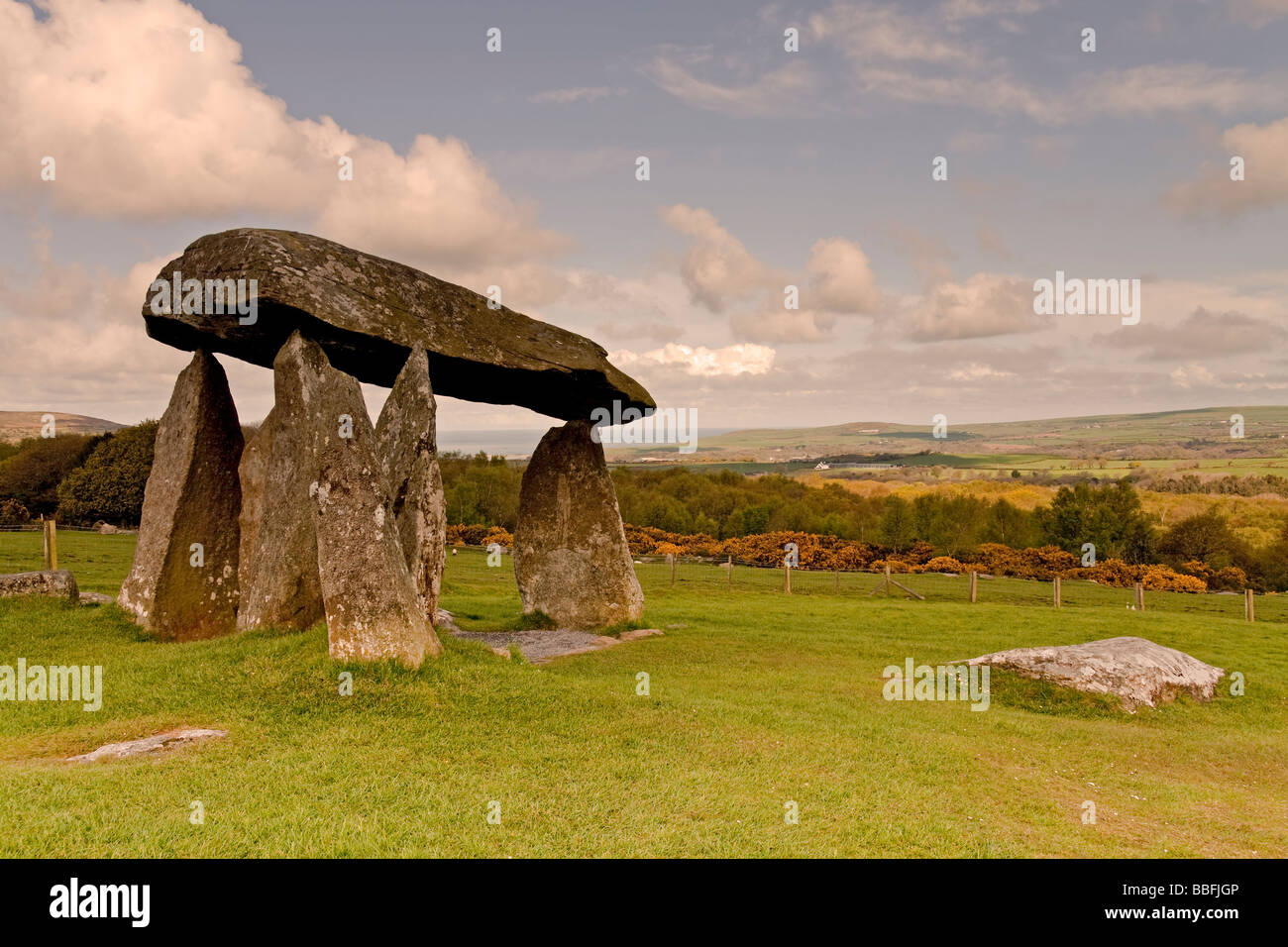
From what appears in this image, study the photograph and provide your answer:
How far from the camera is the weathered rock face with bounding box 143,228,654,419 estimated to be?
1330 centimetres

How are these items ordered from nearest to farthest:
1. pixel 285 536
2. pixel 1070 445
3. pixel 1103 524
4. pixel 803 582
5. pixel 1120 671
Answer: pixel 285 536 → pixel 1120 671 → pixel 803 582 → pixel 1103 524 → pixel 1070 445

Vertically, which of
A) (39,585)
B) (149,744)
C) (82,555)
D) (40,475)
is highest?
(40,475)

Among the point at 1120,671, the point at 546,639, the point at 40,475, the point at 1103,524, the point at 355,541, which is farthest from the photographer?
the point at 1103,524

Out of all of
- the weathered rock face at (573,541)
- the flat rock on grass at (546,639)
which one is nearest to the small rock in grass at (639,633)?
the flat rock on grass at (546,639)

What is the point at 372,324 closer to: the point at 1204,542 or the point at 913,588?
the point at 913,588

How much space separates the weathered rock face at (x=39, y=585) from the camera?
15984mm

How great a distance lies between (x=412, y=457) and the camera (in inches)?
564

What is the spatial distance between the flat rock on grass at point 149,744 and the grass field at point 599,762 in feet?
0.91

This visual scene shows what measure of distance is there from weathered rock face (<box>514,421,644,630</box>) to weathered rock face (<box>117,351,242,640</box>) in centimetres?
673

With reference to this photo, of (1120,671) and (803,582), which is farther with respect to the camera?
(803,582)

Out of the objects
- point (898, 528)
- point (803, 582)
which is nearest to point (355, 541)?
point (803, 582)

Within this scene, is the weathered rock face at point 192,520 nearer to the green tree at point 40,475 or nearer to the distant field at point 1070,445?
the green tree at point 40,475

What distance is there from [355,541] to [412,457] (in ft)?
9.29
